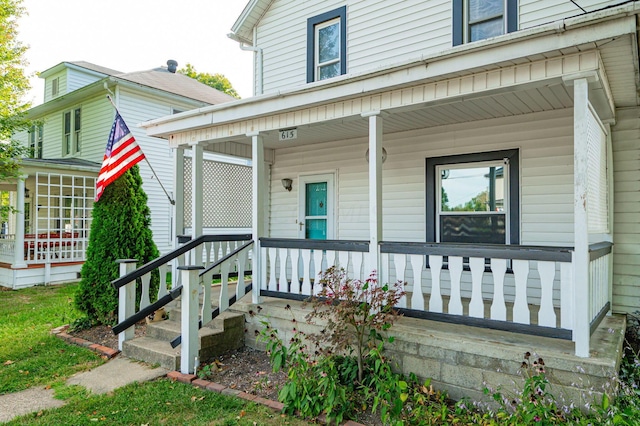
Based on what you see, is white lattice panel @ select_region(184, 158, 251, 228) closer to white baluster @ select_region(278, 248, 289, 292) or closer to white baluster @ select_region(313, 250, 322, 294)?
white baluster @ select_region(278, 248, 289, 292)

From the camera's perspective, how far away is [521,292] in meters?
3.60

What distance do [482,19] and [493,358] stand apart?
4.76m

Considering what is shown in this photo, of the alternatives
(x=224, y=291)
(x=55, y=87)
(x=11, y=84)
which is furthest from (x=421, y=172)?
(x=55, y=87)

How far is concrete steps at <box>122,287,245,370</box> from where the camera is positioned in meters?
4.64

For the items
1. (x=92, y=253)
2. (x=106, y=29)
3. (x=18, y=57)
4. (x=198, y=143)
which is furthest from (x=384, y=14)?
(x=106, y=29)

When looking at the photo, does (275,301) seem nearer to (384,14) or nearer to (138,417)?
(138,417)

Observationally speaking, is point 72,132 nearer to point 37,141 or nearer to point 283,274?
point 37,141

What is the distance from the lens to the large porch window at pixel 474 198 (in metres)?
5.40

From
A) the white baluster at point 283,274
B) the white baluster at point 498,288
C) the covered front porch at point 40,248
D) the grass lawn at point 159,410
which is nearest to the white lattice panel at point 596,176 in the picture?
the white baluster at point 498,288

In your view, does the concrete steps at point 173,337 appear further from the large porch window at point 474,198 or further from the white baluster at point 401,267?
the large porch window at point 474,198

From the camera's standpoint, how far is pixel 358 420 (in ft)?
11.1

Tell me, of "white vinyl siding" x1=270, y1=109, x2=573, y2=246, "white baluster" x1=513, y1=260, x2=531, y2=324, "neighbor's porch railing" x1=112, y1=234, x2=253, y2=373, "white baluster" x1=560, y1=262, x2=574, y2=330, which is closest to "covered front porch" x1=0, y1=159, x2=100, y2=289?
"neighbor's porch railing" x1=112, y1=234, x2=253, y2=373

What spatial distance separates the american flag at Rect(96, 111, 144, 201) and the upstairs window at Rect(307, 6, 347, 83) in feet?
11.1

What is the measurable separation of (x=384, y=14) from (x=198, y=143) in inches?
149
